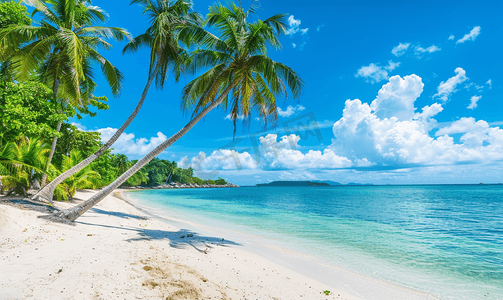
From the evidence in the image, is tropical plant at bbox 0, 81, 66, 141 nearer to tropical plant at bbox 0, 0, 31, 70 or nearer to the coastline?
tropical plant at bbox 0, 0, 31, 70

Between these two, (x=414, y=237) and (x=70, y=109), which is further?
(x=70, y=109)

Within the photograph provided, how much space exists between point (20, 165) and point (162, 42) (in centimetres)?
746

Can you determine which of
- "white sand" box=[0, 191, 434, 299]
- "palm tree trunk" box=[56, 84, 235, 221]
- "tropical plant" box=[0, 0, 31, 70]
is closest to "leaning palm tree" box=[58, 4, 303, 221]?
"palm tree trunk" box=[56, 84, 235, 221]

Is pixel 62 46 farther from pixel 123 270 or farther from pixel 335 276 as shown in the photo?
pixel 335 276

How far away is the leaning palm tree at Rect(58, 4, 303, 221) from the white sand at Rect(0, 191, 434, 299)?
3820mm

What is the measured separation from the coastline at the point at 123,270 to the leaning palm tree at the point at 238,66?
12.6ft

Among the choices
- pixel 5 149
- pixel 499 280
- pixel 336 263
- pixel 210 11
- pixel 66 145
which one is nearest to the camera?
pixel 499 280

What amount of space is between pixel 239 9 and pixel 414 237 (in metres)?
12.4

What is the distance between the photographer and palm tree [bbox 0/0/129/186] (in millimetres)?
8349

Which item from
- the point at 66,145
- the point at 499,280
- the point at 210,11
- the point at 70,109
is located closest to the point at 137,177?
the point at 66,145

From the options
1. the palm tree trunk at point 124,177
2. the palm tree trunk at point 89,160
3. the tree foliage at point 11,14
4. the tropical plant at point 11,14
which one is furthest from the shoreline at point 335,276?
the tree foliage at point 11,14

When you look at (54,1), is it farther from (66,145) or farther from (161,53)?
(66,145)

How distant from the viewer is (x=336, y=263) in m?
6.16

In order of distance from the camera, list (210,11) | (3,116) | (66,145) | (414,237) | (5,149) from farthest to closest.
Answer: (66,145), (414,237), (210,11), (5,149), (3,116)
